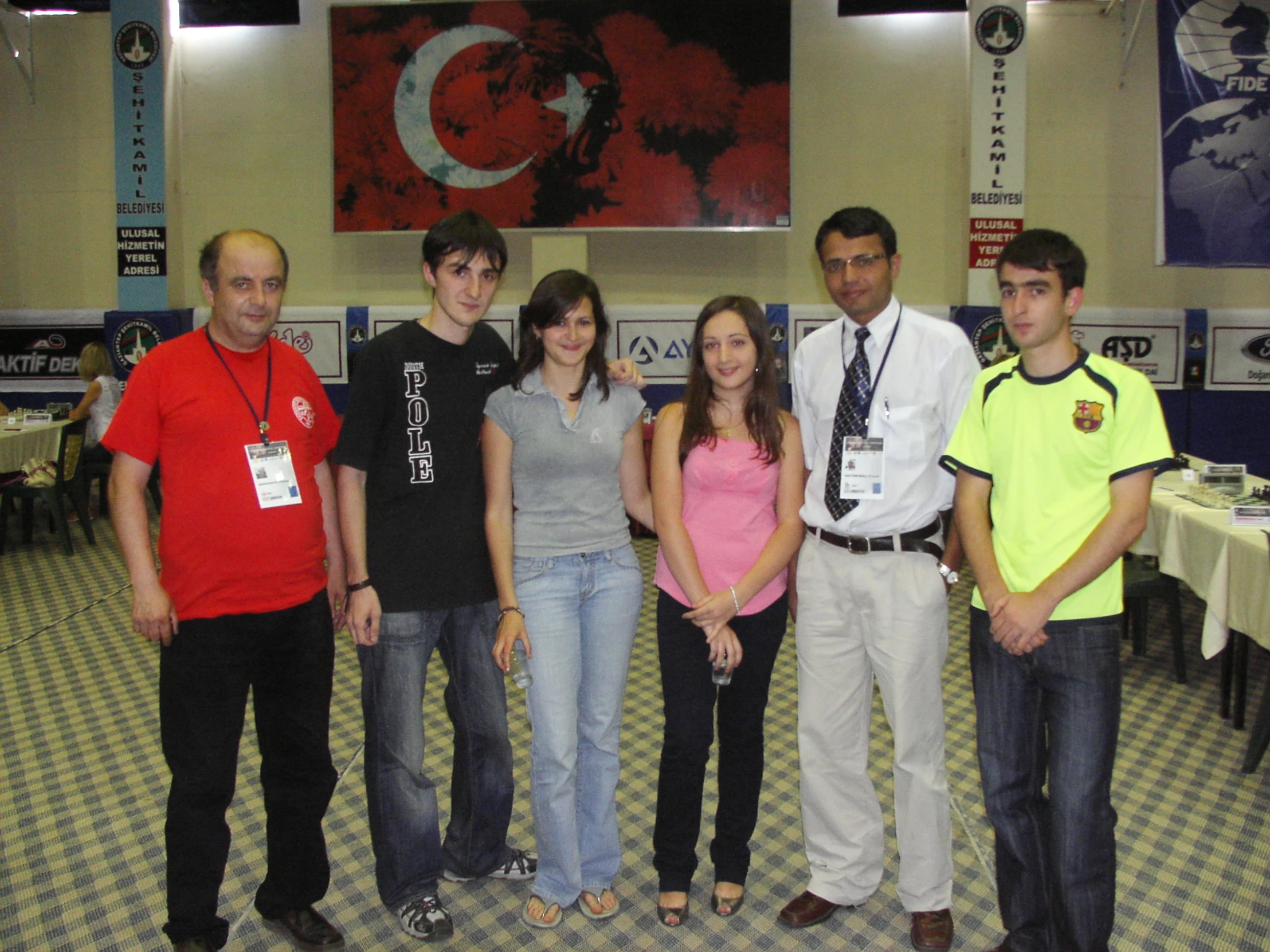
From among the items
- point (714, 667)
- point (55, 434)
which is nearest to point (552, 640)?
point (714, 667)

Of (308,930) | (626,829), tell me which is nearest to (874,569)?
(626,829)

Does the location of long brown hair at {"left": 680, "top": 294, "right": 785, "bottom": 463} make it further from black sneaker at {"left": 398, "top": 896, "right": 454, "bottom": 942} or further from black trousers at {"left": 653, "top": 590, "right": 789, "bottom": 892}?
black sneaker at {"left": 398, "top": 896, "right": 454, "bottom": 942}

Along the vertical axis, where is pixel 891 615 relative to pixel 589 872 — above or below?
above

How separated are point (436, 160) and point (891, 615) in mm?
6991

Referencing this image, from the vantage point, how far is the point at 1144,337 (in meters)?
8.10

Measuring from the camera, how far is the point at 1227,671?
3.70 meters

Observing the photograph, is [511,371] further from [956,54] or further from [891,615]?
[956,54]

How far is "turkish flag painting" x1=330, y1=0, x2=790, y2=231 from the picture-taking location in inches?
302

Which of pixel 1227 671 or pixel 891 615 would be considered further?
pixel 1227 671

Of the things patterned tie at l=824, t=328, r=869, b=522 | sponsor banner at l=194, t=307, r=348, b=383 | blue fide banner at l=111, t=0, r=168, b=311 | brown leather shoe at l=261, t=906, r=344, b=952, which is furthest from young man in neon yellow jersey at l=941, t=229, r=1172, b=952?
blue fide banner at l=111, t=0, r=168, b=311

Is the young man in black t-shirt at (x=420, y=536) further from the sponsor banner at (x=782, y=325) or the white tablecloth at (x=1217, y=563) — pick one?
the sponsor banner at (x=782, y=325)

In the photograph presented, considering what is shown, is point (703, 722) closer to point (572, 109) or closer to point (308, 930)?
point (308, 930)

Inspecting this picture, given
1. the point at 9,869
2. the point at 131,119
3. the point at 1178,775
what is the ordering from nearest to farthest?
1. the point at 9,869
2. the point at 1178,775
3. the point at 131,119

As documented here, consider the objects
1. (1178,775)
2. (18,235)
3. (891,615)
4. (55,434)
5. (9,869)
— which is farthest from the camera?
(18,235)
